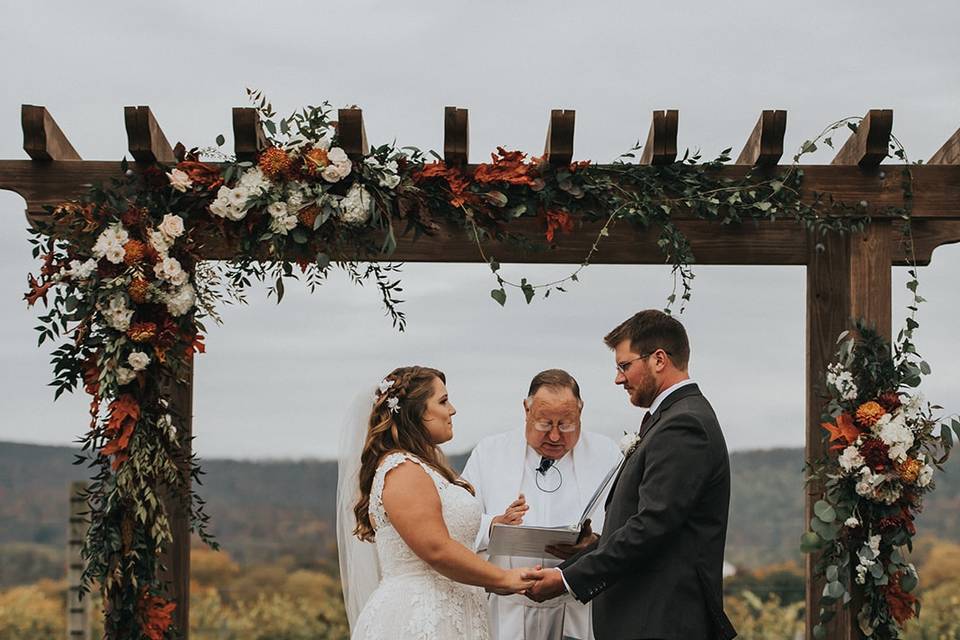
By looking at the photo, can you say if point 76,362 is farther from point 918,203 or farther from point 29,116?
point 918,203

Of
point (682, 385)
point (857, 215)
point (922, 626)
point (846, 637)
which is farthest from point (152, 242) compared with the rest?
point (922, 626)

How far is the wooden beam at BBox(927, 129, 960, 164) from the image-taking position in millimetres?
4789

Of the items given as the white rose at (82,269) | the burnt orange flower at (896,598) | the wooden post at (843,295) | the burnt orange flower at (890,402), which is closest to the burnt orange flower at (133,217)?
the white rose at (82,269)

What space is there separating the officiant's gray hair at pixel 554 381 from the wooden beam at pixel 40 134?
7.22 feet

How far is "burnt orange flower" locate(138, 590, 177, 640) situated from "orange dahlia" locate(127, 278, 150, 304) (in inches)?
41.4

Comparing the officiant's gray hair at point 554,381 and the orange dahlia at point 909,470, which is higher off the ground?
the officiant's gray hair at point 554,381

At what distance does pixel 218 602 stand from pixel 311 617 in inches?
41.8

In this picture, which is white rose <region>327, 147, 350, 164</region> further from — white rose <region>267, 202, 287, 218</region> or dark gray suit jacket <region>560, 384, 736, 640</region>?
dark gray suit jacket <region>560, 384, 736, 640</region>

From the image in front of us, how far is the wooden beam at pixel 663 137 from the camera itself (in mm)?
4578

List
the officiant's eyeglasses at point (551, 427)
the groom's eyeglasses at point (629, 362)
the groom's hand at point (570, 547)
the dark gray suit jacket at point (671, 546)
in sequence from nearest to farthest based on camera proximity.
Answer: the dark gray suit jacket at point (671, 546) → the groom's eyeglasses at point (629, 362) → the groom's hand at point (570, 547) → the officiant's eyeglasses at point (551, 427)

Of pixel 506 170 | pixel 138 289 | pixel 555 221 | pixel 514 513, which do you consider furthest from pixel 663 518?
pixel 138 289

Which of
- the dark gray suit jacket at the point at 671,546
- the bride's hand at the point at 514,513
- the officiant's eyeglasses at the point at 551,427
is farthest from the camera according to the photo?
the officiant's eyeglasses at the point at 551,427

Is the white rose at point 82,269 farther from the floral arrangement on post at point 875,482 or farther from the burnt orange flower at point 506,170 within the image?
the floral arrangement on post at point 875,482

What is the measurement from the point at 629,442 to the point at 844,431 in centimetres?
78
